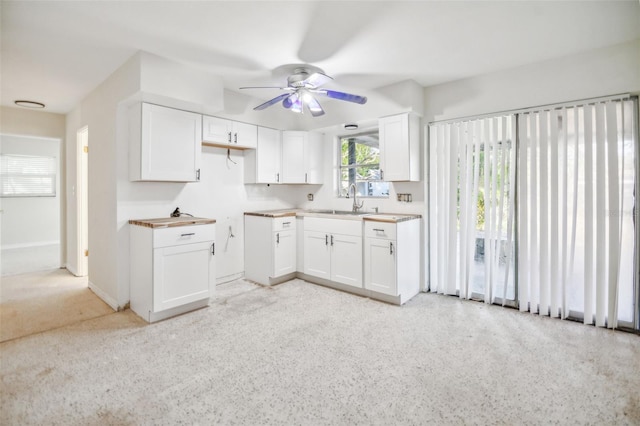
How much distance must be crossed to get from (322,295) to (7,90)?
442 cm

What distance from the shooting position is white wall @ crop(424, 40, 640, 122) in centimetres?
261

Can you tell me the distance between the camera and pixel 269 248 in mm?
3932

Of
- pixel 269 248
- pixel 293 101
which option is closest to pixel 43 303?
pixel 269 248

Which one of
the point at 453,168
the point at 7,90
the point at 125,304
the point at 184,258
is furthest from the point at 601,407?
the point at 7,90

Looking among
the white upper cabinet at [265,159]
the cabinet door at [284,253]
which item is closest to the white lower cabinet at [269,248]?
the cabinet door at [284,253]

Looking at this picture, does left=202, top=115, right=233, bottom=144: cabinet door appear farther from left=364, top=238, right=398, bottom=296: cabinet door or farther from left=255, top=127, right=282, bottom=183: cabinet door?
left=364, top=238, right=398, bottom=296: cabinet door

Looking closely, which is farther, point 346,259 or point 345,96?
point 346,259

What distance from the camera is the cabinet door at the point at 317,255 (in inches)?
151

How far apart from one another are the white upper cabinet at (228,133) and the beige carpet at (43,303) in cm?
215

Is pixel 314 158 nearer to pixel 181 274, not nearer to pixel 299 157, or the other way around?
pixel 299 157

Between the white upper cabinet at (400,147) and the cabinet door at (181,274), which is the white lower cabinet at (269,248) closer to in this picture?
the cabinet door at (181,274)

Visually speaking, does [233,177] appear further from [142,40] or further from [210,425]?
[210,425]

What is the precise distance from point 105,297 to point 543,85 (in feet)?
16.4

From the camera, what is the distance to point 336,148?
15.3ft
